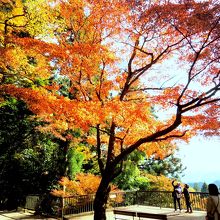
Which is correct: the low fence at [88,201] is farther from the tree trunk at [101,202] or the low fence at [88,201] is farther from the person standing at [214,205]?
the person standing at [214,205]

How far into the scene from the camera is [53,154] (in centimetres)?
2095

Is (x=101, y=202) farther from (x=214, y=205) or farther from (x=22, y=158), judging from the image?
(x=22, y=158)

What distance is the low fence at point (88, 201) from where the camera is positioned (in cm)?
1458

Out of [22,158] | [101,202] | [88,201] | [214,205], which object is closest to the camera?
[214,205]

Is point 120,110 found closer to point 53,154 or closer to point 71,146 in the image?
point 71,146

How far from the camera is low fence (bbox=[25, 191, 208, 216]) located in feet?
47.8

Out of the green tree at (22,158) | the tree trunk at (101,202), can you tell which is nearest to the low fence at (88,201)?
the green tree at (22,158)

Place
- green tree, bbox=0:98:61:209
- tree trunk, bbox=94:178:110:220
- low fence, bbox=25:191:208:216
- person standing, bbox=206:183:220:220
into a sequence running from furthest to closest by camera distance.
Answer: green tree, bbox=0:98:61:209
low fence, bbox=25:191:208:216
tree trunk, bbox=94:178:110:220
person standing, bbox=206:183:220:220

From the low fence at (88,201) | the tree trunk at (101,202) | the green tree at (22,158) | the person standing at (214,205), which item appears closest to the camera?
the person standing at (214,205)

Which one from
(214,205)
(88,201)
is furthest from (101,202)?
(214,205)

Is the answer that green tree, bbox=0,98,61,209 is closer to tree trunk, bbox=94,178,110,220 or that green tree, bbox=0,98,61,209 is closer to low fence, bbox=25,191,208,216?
low fence, bbox=25,191,208,216

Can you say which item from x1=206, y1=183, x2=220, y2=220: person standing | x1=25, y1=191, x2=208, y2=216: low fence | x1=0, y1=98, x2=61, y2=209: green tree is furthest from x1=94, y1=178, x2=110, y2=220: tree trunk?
x1=0, y1=98, x2=61, y2=209: green tree

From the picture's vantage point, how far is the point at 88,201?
15188 millimetres

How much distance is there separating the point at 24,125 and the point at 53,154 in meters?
3.29
